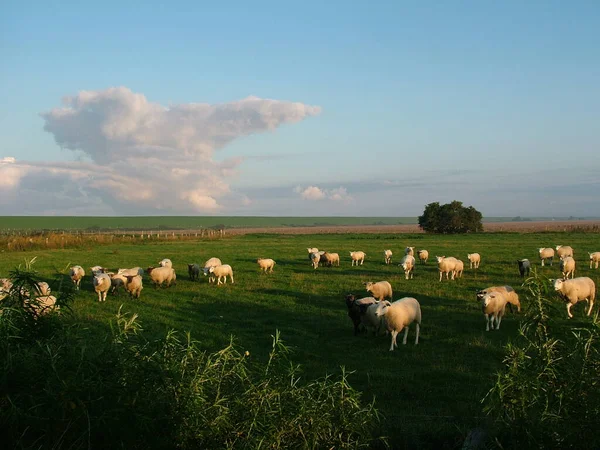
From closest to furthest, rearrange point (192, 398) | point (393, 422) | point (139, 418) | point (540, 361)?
1. point (139, 418)
2. point (192, 398)
3. point (540, 361)
4. point (393, 422)

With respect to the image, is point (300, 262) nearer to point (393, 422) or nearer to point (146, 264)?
point (146, 264)

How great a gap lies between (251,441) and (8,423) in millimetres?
1992

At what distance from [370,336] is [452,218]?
64622 millimetres

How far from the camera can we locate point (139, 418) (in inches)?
162

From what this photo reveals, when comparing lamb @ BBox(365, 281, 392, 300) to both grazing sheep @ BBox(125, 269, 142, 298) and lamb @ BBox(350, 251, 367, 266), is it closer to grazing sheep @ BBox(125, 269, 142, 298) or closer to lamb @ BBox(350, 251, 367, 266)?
grazing sheep @ BBox(125, 269, 142, 298)

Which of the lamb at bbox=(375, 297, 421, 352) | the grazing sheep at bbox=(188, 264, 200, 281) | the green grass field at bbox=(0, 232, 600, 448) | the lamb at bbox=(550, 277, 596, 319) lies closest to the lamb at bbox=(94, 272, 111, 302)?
the green grass field at bbox=(0, 232, 600, 448)

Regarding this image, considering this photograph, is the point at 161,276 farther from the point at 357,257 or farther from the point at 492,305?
the point at 492,305

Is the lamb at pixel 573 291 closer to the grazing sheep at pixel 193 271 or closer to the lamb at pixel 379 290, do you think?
the lamb at pixel 379 290

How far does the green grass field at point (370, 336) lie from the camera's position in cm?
862

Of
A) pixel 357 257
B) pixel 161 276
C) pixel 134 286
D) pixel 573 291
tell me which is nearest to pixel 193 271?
pixel 161 276

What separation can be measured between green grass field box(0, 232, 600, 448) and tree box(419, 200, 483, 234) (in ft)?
145

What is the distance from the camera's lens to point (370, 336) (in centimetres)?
1436

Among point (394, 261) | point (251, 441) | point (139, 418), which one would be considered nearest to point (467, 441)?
point (251, 441)

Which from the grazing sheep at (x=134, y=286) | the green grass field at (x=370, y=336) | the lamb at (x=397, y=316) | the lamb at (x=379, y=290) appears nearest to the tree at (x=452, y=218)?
the green grass field at (x=370, y=336)
